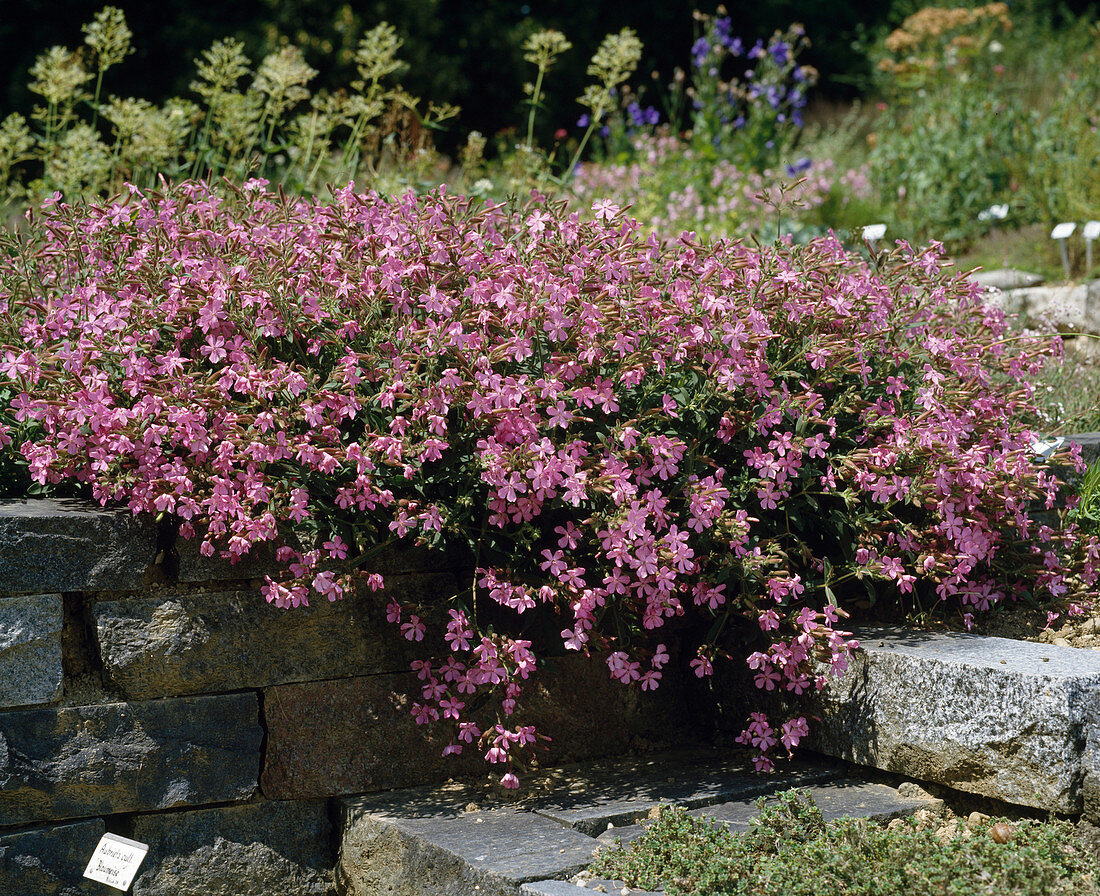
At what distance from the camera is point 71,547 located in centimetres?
241

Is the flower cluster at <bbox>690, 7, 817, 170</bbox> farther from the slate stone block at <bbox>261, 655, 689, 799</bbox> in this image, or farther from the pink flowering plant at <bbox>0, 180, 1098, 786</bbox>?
the slate stone block at <bbox>261, 655, 689, 799</bbox>

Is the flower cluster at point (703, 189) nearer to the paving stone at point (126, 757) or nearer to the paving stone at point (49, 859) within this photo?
the paving stone at point (126, 757)

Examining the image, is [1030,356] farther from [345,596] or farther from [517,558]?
[345,596]

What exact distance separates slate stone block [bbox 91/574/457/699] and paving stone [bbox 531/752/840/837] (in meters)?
0.54

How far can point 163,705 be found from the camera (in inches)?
99.3

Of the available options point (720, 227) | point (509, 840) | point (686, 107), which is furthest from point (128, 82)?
point (509, 840)

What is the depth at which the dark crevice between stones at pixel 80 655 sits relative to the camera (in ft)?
8.16

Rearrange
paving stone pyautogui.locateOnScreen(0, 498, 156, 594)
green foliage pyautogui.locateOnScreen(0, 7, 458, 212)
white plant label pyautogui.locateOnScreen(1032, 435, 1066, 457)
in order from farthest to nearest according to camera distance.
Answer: green foliage pyautogui.locateOnScreen(0, 7, 458, 212)
white plant label pyautogui.locateOnScreen(1032, 435, 1066, 457)
paving stone pyautogui.locateOnScreen(0, 498, 156, 594)

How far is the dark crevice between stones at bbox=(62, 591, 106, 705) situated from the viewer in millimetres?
2488

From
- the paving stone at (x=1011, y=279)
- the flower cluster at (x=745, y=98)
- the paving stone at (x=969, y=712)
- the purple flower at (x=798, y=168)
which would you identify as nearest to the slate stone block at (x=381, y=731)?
the paving stone at (x=969, y=712)

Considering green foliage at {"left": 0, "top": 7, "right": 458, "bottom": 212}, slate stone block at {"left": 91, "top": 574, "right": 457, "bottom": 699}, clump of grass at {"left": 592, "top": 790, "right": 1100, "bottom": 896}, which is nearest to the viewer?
clump of grass at {"left": 592, "top": 790, "right": 1100, "bottom": 896}

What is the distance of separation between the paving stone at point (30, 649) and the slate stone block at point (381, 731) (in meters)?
0.48

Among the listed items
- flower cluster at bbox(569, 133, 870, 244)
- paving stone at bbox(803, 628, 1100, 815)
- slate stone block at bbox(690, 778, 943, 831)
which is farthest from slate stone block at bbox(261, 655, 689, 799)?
flower cluster at bbox(569, 133, 870, 244)

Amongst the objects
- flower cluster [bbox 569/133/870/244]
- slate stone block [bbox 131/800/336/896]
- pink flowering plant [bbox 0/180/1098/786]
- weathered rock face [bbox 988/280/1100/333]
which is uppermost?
flower cluster [bbox 569/133/870/244]
